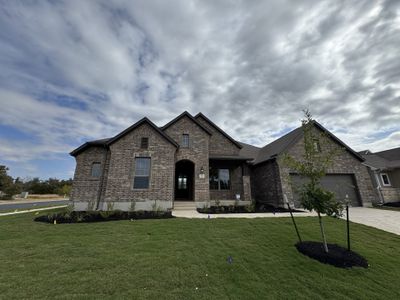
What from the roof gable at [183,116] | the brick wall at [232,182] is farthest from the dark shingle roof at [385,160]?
the roof gable at [183,116]

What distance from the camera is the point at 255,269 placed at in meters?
4.04

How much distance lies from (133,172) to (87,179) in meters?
3.43

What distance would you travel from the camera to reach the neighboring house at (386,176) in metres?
16.0

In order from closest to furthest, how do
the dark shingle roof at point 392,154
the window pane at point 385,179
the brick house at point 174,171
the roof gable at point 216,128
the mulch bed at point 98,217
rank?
the mulch bed at point 98,217 < the brick house at point 174,171 < the roof gable at point 216,128 < the window pane at point 385,179 < the dark shingle roof at point 392,154

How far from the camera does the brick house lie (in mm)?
11266

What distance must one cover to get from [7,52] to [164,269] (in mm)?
12903

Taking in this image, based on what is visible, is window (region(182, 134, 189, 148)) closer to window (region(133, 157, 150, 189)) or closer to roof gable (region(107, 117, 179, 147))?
roof gable (region(107, 117, 179, 147))

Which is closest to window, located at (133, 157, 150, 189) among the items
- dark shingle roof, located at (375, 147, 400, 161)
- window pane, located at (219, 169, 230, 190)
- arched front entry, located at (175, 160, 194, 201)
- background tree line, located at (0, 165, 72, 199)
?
arched front entry, located at (175, 160, 194, 201)

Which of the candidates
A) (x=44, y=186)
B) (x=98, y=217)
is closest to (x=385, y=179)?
(x=98, y=217)

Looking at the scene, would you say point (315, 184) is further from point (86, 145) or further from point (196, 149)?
point (86, 145)

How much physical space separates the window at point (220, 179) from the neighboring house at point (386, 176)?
46.6 ft

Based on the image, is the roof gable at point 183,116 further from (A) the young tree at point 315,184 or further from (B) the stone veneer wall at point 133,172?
(A) the young tree at point 315,184

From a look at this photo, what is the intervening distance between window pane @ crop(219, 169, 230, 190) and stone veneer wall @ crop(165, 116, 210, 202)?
2.30 m

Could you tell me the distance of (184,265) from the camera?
417 centimetres
